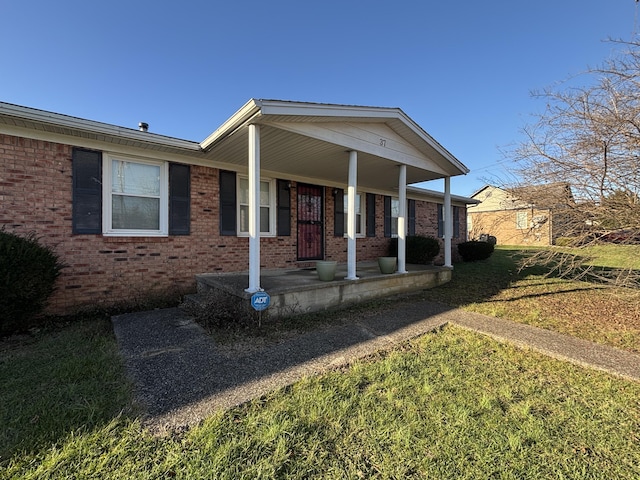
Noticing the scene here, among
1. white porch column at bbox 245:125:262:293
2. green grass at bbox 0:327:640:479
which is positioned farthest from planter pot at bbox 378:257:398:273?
green grass at bbox 0:327:640:479

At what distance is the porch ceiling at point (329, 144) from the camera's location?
462 centimetres

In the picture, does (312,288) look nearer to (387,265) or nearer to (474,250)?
(387,265)

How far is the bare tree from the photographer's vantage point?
4.07 metres

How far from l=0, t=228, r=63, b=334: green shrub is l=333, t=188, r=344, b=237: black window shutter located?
6.33 m

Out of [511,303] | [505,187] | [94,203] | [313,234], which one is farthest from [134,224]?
[511,303]

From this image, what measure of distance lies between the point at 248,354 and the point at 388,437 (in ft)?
6.22

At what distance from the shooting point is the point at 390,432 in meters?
2.03

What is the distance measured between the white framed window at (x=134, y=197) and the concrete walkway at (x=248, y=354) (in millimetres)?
1676

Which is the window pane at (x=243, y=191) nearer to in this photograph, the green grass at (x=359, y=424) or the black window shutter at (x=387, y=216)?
the green grass at (x=359, y=424)

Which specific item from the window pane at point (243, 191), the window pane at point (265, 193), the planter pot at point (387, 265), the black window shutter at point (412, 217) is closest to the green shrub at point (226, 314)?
the window pane at point (243, 191)

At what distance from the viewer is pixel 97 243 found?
199 inches

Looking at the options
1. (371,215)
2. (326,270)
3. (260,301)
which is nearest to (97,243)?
(260,301)

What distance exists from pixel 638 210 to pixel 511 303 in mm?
2538

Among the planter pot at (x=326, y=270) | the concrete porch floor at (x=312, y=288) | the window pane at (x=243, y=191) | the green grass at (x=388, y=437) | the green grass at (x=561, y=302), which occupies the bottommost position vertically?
the green grass at (x=388, y=437)
